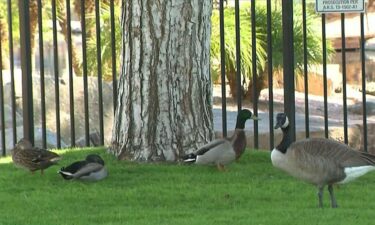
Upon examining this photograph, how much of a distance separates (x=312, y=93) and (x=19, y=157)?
1379cm

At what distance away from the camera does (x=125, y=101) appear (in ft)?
29.6

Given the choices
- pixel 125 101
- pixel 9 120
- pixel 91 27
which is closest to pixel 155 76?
pixel 125 101

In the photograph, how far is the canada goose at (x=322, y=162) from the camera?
6965mm

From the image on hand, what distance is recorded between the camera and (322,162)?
6973mm

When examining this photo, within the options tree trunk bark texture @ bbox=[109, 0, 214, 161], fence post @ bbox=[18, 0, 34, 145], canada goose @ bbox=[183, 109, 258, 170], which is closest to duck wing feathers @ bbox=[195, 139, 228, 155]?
canada goose @ bbox=[183, 109, 258, 170]

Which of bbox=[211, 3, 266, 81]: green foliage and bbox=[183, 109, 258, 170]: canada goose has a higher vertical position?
bbox=[211, 3, 266, 81]: green foliage

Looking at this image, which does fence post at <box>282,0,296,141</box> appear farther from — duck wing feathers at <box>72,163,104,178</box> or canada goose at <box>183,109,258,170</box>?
duck wing feathers at <box>72,163,104,178</box>

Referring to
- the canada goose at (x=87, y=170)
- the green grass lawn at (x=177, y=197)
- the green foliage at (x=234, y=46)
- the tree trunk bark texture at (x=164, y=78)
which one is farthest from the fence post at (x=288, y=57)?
the green foliage at (x=234, y=46)

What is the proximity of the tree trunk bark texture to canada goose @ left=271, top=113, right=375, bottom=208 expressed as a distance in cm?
191

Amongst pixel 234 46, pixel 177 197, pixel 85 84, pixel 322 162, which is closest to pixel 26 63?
pixel 85 84

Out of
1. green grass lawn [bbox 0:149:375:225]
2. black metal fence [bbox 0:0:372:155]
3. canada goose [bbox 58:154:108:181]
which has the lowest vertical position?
green grass lawn [bbox 0:149:375:225]

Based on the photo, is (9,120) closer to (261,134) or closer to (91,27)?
(261,134)

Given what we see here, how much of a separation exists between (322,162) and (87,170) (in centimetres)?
213

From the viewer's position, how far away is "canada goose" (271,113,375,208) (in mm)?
6965
